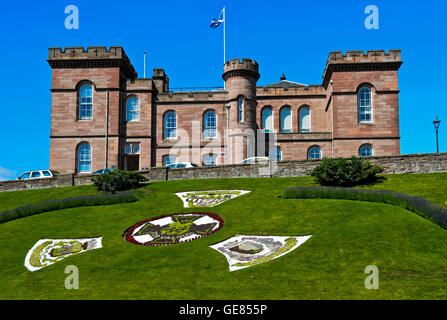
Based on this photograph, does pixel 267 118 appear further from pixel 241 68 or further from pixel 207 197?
pixel 207 197

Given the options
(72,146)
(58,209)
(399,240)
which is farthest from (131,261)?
(72,146)

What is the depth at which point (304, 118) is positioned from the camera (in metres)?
52.9

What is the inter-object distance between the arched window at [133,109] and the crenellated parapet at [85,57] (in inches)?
156

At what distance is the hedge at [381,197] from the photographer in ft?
69.1

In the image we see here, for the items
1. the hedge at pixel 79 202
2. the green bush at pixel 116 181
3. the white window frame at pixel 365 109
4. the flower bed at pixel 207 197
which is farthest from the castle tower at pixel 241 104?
the hedge at pixel 79 202

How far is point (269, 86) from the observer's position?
5444 cm

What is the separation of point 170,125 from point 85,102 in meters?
9.23

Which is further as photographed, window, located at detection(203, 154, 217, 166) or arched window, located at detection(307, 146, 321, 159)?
window, located at detection(203, 154, 217, 166)

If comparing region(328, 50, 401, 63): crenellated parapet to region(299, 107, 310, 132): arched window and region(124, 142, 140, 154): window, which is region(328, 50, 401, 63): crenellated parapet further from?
region(124, 142, 140, 154): window

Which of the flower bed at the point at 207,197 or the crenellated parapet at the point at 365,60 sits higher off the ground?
the crenellated parapet at the point at 365,60

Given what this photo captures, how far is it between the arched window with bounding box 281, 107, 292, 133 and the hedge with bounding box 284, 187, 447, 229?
25.0 metres

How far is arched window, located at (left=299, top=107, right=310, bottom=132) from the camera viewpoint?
52656 mm

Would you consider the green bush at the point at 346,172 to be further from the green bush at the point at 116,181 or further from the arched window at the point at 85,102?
the arched window at the point at 85,102

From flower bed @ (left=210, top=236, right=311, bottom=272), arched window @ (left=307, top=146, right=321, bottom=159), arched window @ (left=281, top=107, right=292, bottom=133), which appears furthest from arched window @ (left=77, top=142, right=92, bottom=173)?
flower bed @ (left=210, top=236, right=311, bottom=272)
